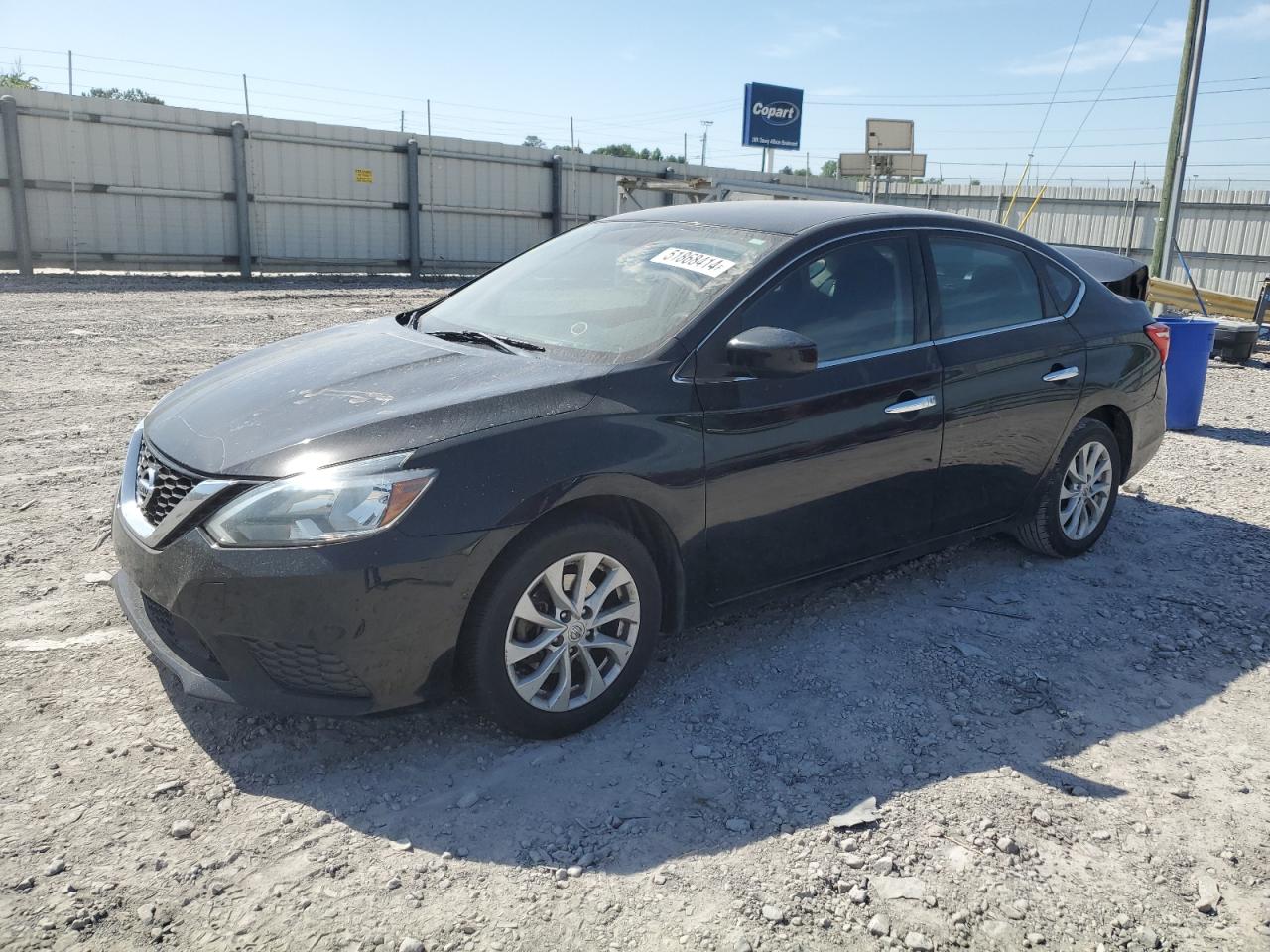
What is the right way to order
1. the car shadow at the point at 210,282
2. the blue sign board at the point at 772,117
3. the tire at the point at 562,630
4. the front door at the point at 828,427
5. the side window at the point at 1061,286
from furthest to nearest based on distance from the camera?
the blue sign board at the point at 772,117
the car shadow at the point at 210,282
the side window at the point at 1061,286
the front door at the point at 828,427
the tire at the point at 562,630

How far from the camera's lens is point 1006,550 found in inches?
211

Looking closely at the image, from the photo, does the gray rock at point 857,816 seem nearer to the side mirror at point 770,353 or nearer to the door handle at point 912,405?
the side mirror at point 770,353

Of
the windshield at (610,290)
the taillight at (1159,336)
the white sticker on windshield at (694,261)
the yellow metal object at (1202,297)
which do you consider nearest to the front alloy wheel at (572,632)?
the windshield at (610,290)

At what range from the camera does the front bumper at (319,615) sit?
2822mm

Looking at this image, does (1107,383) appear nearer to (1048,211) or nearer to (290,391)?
(290,391)

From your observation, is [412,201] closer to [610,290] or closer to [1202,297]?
[1202,297]

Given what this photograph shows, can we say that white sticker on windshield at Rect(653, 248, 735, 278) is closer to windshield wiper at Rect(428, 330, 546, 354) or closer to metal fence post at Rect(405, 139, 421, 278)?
windshield wiper at Rect(428, 330, 546, 354)

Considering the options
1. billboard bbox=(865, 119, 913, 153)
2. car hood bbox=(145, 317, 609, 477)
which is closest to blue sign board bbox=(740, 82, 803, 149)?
billboard bbox=(865, 119, 913, 153)

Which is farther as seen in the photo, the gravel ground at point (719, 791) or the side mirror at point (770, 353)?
the side mirror at point (770, 353)

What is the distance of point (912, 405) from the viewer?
13.5 feet

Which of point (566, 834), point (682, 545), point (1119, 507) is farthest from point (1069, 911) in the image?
point (1119, 507)

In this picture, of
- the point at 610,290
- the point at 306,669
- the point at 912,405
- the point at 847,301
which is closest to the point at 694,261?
the point at 610,290

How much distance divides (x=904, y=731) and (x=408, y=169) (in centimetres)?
2032

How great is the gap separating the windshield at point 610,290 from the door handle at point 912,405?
79 centimetres
